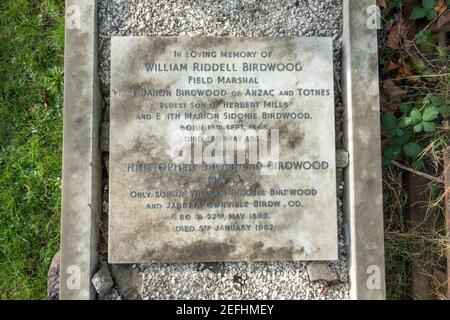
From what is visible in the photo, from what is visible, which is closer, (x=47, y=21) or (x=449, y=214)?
(x=449, y=214)

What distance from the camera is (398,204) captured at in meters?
3.00

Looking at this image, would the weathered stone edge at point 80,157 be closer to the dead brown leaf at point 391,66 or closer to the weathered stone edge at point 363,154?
the weathered stone edge at point 363,154

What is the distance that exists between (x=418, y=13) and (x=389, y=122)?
81 centimetres

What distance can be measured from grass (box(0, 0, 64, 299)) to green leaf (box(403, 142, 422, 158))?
8.06 ft

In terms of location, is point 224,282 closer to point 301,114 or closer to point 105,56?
point 301,114

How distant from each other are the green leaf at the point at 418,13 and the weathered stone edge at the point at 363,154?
1.60 ft

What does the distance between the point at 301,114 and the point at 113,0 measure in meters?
1.40

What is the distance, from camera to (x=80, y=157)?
260cm

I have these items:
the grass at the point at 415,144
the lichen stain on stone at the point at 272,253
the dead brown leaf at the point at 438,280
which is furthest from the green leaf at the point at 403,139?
the lichen stain on stone at the point at 272,253
